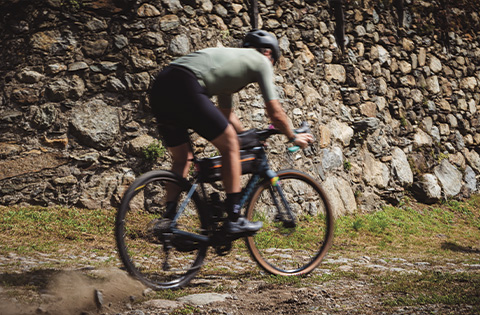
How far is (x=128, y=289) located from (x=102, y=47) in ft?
13.2

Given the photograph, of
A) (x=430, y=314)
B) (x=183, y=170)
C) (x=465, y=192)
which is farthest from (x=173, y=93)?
(x=465, y=192)

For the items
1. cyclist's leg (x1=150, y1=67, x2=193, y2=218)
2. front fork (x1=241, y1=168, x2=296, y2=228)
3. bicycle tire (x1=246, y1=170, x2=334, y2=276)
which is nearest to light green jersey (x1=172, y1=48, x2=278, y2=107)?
cyclist's leg (x1=150, y1=67, x2=193, y2=218)

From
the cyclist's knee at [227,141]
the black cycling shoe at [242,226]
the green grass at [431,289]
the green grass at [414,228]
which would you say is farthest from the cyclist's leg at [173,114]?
the green grass at [414,228]

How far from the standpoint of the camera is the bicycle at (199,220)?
3.10m

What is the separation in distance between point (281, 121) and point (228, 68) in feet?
1.83

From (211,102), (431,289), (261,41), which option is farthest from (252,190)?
(431,289)

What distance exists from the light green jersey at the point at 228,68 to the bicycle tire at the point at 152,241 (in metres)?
0.75

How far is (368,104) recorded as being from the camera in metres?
8.73

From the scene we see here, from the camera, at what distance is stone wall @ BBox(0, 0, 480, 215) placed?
18.9ft

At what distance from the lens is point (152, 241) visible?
3186 mm

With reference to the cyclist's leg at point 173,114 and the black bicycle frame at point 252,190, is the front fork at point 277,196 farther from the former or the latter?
the cyclist's leg at point 173,114

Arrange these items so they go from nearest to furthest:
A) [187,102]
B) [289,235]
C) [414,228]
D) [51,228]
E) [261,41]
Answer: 1. [187,102]
2. [261,41]
3. [289,235]
4. [51,228]
5. [414,228]

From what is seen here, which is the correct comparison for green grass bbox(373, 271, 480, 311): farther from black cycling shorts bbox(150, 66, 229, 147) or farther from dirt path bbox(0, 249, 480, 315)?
black cycling shorts bbox(150, 66, 229, 147)

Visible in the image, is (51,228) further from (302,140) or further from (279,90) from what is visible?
(279,90)
